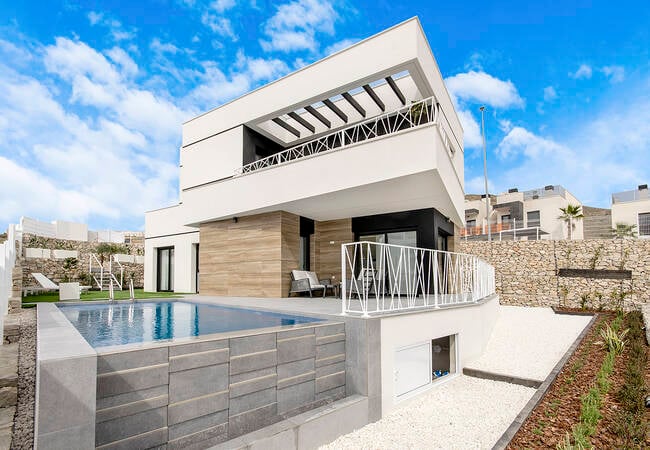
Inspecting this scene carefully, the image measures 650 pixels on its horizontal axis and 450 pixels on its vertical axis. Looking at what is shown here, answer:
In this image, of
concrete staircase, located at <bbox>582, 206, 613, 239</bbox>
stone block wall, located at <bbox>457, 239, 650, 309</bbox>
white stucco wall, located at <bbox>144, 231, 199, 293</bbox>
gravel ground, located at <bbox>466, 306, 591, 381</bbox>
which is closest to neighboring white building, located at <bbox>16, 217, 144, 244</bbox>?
white stucco wall, located at <bbox>144, 231, 199, 293</bbox>

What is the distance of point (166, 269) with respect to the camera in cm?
1808

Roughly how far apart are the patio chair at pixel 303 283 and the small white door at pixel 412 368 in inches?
186

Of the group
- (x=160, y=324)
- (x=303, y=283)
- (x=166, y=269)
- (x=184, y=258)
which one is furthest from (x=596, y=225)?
(x=160, y=324)

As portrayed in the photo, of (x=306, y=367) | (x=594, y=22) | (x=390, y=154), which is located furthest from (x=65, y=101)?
(x=594, y=22)

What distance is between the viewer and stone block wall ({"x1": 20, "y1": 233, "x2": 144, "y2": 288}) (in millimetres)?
18984

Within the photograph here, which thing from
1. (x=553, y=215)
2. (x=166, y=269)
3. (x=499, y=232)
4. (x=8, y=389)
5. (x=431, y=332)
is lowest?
(x=431, y=332)

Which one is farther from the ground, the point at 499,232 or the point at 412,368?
the point at 499,232

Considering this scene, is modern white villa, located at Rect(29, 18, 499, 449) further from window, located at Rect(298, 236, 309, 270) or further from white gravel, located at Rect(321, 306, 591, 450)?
white gravel, located at Rect(321, 306, 591, 450)

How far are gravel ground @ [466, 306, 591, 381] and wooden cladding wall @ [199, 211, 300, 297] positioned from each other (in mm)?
5829

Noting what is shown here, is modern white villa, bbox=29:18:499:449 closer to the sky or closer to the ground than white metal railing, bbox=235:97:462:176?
closer to the ground

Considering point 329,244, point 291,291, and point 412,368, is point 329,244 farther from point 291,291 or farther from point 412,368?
point 412,368

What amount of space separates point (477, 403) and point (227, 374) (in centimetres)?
431

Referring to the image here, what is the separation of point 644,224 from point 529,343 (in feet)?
82.9

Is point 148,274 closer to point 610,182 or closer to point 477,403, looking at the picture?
point 477,403
